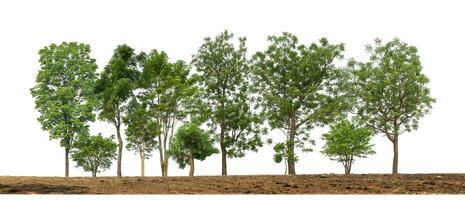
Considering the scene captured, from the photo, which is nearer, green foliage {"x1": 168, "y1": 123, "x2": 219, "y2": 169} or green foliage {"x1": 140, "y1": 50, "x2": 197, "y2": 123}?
green foliage {"x1": 140, "y1": 50, "x2": 197, "y2": 123}

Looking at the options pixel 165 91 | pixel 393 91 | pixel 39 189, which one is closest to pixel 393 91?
pixel 393 91

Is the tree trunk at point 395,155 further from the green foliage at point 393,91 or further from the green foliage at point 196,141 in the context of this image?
the green foliage at point 196,141

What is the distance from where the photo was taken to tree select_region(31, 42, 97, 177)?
4294 cm

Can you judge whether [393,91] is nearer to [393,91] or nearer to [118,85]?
[393,91]

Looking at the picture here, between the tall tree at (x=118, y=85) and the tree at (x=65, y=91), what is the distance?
1662 mm

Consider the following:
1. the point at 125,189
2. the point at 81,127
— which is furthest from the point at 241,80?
the point at 125,189

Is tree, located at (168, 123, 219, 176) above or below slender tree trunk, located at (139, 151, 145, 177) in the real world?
above

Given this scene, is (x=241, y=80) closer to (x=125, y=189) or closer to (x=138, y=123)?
(x=138, y=123)

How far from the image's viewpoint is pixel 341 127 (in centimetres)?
4281

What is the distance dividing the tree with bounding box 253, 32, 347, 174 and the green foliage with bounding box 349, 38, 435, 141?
2.50 metres

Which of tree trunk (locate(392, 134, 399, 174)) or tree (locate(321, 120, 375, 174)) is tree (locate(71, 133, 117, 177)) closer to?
tree (locate(321, 120, 375, 174))

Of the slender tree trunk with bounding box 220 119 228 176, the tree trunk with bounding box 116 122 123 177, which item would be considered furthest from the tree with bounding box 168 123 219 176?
the tree trunk with bounding box 116 122 123 177

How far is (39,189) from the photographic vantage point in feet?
83.0

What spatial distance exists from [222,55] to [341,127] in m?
11.4
